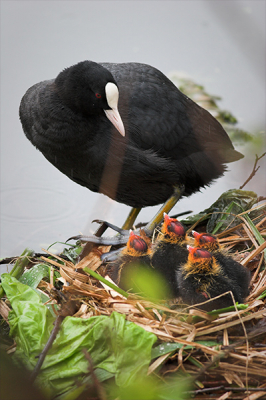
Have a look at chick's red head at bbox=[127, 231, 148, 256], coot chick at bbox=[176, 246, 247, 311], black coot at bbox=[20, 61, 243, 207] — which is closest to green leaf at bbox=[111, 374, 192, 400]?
coot chick at bbox=[176, 246, 247, 311]

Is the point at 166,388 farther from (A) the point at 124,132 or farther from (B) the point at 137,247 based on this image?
(A) the point at 124,132

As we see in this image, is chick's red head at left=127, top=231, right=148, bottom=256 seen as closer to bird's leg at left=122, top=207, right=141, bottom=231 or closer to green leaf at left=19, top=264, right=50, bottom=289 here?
A: green leaf at left=19, top=264, right=50, bottom=289

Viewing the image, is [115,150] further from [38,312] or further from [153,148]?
[38,312]

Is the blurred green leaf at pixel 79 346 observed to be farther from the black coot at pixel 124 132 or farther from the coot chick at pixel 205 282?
the black coot at pixel 124 132

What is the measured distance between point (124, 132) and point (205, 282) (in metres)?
1.02

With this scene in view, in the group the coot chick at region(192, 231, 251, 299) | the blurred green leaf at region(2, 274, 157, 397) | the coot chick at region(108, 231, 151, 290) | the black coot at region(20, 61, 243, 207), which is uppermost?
the black coot at region(20, 61, 243, 207)

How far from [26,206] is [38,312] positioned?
1.26 meters

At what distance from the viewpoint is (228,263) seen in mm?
2395

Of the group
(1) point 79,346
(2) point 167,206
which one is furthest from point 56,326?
(2) point 167,206

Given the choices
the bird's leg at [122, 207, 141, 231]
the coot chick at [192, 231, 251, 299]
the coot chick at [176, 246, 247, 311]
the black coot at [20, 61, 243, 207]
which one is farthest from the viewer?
the bird's leg at [122, 207, 141, 231]

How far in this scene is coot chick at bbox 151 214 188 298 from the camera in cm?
244

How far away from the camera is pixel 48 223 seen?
319cm

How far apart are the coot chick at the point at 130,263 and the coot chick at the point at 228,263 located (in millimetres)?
305

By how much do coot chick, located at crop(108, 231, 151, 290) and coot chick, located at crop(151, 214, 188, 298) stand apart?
56mm
